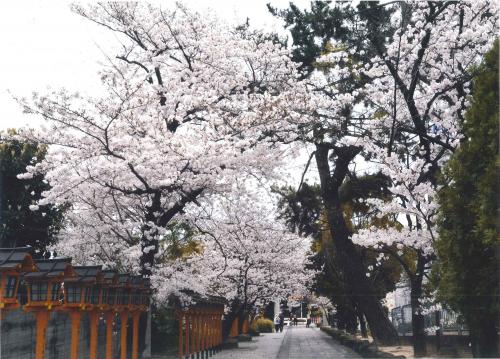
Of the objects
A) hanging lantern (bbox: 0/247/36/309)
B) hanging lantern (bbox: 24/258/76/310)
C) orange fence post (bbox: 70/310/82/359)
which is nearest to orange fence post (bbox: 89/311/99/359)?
orange fence post (bbox: 70/310/82/359)

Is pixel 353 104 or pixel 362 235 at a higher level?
pixel 353 104

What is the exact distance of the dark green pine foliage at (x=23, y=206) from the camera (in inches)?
631

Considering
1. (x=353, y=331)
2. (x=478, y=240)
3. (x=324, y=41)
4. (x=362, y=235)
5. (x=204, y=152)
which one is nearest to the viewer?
(x=478, y=240)

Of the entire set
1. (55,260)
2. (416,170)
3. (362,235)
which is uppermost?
(416,170)

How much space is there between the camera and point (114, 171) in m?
12.3

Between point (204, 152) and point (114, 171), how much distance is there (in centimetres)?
192

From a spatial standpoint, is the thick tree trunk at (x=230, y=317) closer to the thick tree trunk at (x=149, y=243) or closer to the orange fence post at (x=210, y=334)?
the orange fence post at (x=210, y=334)

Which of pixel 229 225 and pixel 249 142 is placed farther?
pixel 229 225

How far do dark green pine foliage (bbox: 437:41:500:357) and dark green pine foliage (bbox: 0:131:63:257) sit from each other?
11.2 meters

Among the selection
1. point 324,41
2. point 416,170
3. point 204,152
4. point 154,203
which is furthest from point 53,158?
point 416,170

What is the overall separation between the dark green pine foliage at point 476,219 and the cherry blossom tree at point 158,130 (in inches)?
187

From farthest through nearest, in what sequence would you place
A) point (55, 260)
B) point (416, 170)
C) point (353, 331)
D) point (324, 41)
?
point (353, 331) < point (324, 41) < point (416, 170) < point (55, 260)

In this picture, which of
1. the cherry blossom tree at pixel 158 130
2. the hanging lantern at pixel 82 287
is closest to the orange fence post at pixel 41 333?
the hanging lantern at pixel 82 287

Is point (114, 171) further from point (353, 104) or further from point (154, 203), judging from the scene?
point (353, 104)
